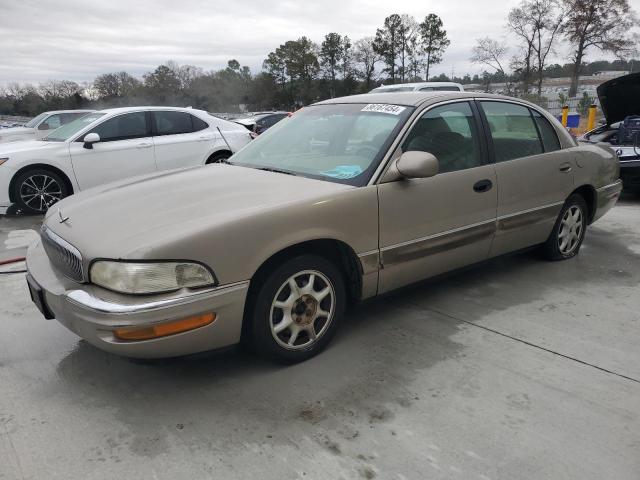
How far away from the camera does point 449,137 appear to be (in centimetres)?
356

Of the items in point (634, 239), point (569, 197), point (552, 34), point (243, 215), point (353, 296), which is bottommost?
point (634, 239)

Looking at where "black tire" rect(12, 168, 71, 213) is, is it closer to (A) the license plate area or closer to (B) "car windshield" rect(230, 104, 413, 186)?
(B) "car windshield" rect(230, 104, 413, 186)

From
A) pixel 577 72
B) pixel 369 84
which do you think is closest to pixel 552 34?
pixel 577 72

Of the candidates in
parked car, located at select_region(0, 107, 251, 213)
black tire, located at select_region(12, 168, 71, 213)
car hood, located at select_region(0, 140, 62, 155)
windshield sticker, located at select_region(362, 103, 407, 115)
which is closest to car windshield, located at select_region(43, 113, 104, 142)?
parked car, located at select_region(0, 107, 251, 213)

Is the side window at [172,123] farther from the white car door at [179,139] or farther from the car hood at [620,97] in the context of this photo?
the car hood at [620,97]

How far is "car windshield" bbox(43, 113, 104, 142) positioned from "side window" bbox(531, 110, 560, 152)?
20.2 ft

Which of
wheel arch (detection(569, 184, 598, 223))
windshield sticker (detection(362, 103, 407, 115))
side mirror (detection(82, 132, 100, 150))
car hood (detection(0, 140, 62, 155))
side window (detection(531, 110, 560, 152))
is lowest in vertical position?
wheel arch (detection(569, 184, 598, 223))

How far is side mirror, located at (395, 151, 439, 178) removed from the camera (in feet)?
9.90

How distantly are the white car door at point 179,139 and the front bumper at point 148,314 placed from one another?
214 inches

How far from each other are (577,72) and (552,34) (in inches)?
165

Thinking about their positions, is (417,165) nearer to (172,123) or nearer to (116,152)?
(116,152)

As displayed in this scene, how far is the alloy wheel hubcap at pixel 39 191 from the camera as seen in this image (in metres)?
7.02

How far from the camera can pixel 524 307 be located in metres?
3.70

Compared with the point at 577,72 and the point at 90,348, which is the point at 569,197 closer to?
the point at 90,348
